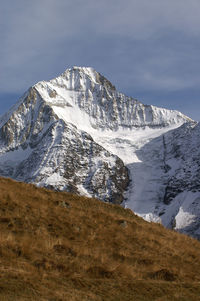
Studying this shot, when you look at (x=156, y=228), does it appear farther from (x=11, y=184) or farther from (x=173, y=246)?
(x=11, y=184)

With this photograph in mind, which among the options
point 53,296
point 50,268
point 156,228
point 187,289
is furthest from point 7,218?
point 156,228

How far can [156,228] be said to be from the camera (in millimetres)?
26984

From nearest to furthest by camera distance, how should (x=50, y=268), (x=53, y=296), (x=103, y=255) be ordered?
(x=53, y=296)
(x=50, y=268)
(x=103, y=255)

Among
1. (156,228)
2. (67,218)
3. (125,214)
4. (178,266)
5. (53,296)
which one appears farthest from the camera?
(125,214)

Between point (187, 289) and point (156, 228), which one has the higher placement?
point (156, 228)

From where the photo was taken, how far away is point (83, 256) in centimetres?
1764

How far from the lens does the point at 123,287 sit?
47.7 feet

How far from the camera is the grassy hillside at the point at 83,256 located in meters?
13.8

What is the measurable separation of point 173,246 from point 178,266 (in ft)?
11.7

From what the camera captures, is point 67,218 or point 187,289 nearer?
point 187,289

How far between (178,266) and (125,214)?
35.7 ft

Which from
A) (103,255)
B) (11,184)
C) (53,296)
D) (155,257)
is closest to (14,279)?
(53,296)

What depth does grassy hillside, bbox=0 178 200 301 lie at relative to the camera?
45.3 feet

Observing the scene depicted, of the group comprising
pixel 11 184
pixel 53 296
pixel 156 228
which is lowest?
pixel 53 296
